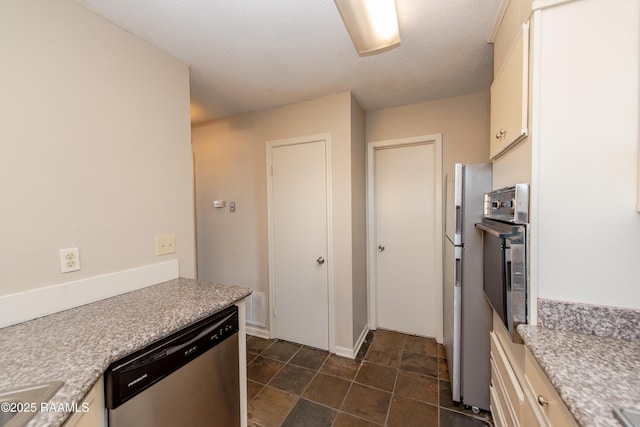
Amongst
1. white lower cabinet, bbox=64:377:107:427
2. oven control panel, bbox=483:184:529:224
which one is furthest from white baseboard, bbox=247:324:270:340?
oven control panel, bbox=483:184:529:224

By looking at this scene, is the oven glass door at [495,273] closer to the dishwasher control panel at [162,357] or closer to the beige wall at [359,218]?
the beige wall at [359,218]

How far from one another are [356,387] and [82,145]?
7.76ft

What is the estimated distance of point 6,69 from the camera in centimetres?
102

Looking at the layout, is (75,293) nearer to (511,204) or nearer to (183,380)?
(183,380)

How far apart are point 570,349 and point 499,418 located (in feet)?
2.65

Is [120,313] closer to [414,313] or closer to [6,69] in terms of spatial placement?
[6,69]

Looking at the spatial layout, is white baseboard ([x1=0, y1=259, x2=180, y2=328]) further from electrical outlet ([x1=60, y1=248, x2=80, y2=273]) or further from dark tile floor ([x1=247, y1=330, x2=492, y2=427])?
dark tile floor ([x1=247, y1=330, x2=492, y2=427])

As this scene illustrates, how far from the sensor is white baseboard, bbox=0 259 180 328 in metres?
1.02

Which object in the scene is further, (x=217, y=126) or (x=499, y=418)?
(x=217, y=126)

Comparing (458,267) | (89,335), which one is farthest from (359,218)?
(89,335)

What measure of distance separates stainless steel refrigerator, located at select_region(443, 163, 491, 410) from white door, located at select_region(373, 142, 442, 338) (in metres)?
0.87

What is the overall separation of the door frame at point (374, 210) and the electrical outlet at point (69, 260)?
229cm

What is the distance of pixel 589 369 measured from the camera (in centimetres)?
71

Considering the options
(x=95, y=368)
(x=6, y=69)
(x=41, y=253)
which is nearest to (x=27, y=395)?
(x=95, y=368)
